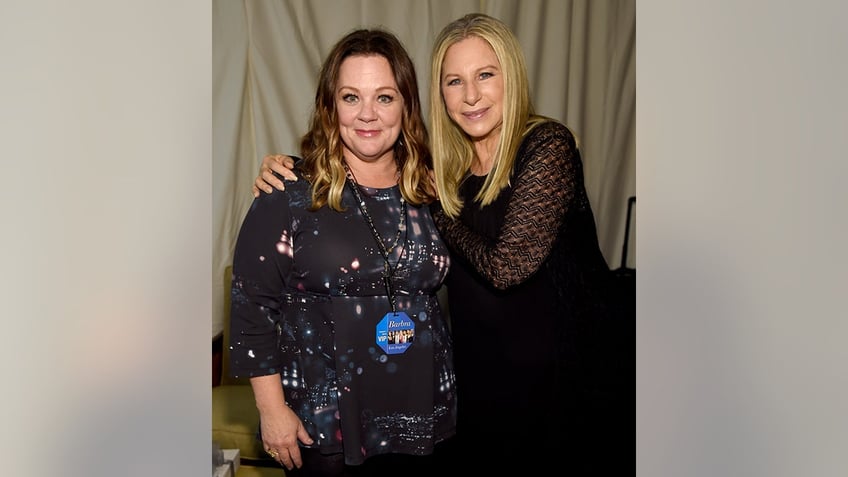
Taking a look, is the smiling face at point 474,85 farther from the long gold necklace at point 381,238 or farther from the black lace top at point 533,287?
the long gold necklace at point 381,238

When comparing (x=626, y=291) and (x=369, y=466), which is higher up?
(x=626, y=291)

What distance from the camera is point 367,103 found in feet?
4.13

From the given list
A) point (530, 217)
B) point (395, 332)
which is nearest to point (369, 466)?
point (395, 332)

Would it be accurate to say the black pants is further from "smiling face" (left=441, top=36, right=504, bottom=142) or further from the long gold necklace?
"smiling face" (left=441, top=36, right=504, bottom=142)

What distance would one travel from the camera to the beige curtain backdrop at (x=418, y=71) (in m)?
2.99

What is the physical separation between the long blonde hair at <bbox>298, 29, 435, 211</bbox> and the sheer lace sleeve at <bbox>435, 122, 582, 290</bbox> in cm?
14

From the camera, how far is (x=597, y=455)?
1442 millimetres

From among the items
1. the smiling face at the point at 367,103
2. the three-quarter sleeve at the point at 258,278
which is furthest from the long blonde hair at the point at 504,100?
the three-quarter sleeve at the point at 258,278

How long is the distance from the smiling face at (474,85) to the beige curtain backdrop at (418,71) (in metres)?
1.72

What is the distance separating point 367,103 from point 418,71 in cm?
185

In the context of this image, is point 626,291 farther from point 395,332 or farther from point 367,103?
point 367,103

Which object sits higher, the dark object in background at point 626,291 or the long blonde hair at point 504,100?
the long blonde hair at point 504,100

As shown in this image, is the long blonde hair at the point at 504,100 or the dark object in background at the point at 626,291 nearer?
the long blonde hair at the point at 504,100
